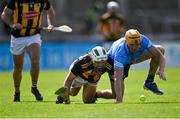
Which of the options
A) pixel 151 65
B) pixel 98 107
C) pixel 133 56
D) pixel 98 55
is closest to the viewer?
pixel 98 107

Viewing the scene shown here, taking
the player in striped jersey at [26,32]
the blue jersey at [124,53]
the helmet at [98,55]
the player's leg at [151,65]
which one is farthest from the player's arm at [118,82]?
the player in striped jersey at [26,32]

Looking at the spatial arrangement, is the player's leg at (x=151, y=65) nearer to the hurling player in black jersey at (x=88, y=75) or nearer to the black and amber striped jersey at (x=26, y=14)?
the hurling player in black jersey at (x=88, y=75)

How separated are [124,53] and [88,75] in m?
1.11

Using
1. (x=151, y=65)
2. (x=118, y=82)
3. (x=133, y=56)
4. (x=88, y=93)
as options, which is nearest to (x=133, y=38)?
(x=133, y=56)

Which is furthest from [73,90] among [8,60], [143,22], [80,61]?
[143,22]

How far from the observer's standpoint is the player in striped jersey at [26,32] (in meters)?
18.2

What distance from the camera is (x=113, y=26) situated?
95.1 ft

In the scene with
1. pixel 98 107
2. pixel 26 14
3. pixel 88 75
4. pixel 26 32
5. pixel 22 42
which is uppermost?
pixel 26 14

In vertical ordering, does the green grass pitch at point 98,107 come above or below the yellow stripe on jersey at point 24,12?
below

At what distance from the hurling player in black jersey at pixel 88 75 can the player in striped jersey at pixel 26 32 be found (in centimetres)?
99

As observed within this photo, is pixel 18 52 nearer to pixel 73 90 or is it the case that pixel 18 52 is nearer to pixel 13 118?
pixel 73 90

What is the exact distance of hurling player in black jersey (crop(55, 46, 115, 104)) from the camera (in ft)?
54.5

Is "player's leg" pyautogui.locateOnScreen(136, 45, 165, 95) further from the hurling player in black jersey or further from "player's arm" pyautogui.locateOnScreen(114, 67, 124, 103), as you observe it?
"player's arm" pyautogui.locateOnScreen(114, 67, 124, 103)

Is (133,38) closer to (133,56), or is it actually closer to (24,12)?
(133,56)
